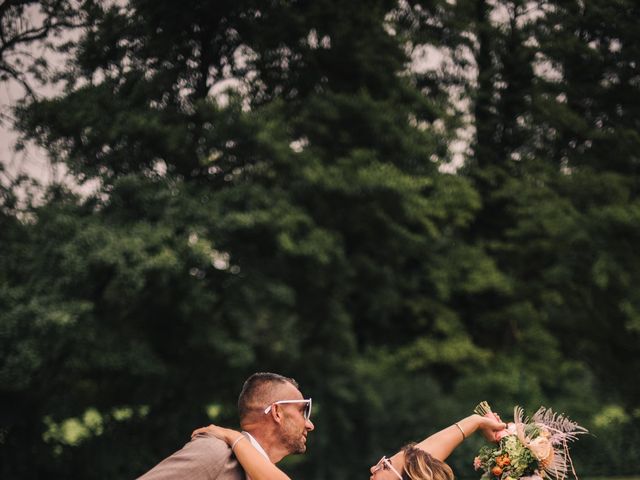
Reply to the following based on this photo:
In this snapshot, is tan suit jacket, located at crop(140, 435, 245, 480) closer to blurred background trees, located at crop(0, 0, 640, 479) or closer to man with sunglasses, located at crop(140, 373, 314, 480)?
man with sunglasses, located at crop(140, 373, 314, 480)

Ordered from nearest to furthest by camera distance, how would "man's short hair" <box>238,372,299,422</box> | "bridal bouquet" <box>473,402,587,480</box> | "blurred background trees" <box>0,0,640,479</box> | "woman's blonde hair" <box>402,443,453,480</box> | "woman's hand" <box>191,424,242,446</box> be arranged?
"woman's hand" <box>191,424,242,446</box>
"man's short hair" <box>238,372,299,422</box>
"woman's blonde hair" <box>402,443,453,480</box>
"bridal bouquet" <box>473,402,587,480</box>
"blurred background trees" <box>0,0,640,479</box>

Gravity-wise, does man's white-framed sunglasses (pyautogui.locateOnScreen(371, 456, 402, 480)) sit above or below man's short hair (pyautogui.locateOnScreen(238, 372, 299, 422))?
below

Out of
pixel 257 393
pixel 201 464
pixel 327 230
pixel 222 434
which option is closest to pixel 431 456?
pixel 257 393

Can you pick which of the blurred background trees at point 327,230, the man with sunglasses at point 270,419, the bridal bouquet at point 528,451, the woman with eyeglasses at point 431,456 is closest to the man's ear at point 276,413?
the man with sunglasses at point 270,419

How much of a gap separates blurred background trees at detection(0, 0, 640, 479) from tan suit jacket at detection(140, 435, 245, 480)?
11.1 meters

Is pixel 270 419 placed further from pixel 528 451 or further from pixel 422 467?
pixel 528 451

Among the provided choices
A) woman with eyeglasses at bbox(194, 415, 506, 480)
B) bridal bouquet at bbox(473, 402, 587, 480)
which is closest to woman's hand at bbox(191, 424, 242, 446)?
woman with eyeglasses at bbox(194, 415, 506, 480)

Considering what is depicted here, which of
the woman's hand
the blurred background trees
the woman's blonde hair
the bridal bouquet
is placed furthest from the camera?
the blurred background trees

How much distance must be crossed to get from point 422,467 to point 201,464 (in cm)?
128

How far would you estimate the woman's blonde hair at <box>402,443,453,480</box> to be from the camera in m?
3.77

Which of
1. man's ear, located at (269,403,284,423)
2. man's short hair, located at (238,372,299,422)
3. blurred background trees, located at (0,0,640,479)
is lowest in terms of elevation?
man's ear, located at (269,403,284,423)

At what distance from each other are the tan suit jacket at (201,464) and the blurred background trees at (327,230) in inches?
437

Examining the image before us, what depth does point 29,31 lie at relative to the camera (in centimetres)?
1758

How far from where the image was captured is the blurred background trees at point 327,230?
591 inches
